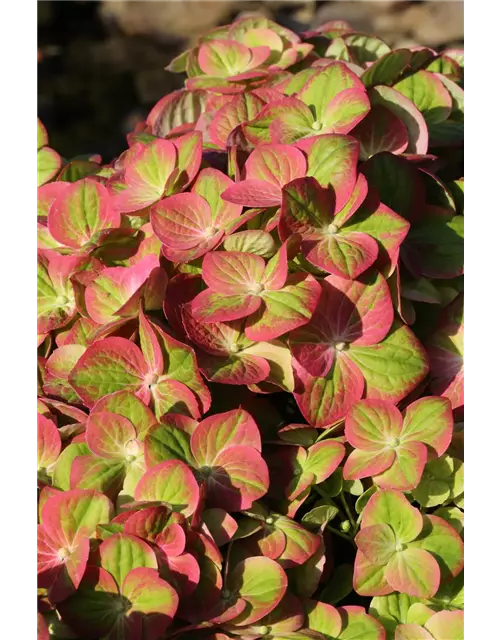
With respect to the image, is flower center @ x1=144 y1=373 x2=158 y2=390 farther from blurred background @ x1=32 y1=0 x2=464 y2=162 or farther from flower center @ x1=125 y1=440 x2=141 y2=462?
blurred background @ x1=32 y1=0 x2=464 y2=162

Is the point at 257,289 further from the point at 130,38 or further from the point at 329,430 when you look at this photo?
the point at 130,38

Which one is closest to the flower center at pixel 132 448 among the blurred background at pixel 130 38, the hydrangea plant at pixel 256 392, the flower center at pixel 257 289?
the hydrangea plant at pixel 256 392

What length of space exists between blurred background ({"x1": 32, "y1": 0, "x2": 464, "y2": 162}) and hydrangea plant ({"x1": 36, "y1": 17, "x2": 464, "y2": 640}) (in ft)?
6.12

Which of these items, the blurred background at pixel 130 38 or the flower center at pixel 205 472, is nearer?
the flower center at pixel 205 472

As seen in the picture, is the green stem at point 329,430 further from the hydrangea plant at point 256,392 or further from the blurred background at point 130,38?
the blurred background at point 130,38

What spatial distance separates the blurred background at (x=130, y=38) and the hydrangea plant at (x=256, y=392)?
1.87 metres

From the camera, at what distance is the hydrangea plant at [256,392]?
588 mm

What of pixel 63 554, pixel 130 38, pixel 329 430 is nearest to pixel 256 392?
pixel 329 430

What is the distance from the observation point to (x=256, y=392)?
688 millimetres

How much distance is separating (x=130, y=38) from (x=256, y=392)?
2242mm

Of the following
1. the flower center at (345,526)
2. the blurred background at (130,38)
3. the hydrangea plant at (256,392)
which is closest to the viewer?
the hydrangea plant at (256,392)

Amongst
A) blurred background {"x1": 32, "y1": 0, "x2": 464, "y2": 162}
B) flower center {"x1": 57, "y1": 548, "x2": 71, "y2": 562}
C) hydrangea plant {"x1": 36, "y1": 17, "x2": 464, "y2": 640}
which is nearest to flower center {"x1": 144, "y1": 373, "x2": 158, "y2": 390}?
hydrangea plant {"x1": 36, "y1": 17, "x2": 464, "y2": 640}

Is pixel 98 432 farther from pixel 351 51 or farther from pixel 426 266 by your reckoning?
pixel 351 51
